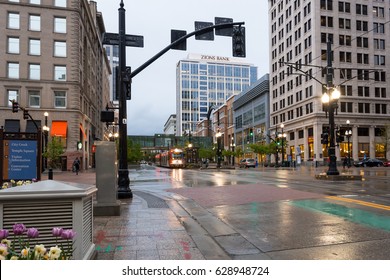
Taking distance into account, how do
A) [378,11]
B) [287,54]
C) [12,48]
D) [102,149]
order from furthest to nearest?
[287,54] < [378,11] < [12,48] < [102,149]

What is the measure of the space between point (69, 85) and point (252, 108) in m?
56.7

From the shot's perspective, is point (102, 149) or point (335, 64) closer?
point (102, 149)

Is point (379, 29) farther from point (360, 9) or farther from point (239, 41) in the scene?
point (239, 41)

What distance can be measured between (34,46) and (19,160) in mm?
39423

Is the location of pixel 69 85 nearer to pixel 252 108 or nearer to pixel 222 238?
pixel 222 238

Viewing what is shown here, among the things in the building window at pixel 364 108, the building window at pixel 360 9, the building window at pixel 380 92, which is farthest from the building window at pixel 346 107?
the building window at pixel 360 9

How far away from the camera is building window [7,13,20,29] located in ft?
144

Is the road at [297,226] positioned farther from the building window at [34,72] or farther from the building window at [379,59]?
the building window at [379,59]

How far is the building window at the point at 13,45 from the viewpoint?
44.0 m

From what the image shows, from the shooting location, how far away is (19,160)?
10.6 meters

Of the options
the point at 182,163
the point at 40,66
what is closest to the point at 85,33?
the point at 40,66

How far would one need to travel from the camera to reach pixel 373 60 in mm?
66000

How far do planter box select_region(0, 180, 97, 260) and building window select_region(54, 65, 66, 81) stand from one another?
45194 mm

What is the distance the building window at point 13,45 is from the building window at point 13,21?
4.89 ft
